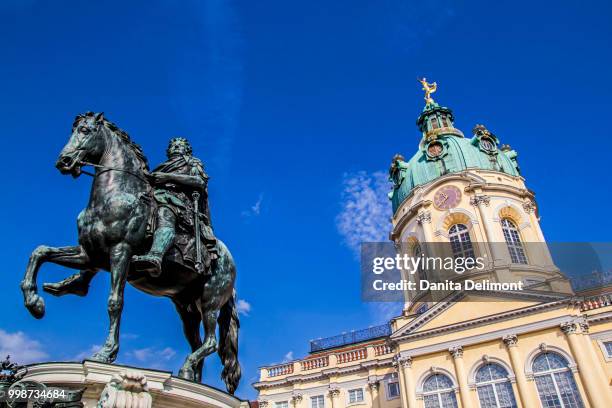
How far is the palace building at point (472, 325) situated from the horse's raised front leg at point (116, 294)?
98.6ft

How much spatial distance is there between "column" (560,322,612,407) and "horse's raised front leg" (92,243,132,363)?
30.3 meters

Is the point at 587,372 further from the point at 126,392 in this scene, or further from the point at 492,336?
the point at 126,392

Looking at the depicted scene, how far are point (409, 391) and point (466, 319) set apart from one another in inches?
235

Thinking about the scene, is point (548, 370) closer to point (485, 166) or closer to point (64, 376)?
point (485, 166)

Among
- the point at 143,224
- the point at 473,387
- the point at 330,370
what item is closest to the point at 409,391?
the point at 473,387

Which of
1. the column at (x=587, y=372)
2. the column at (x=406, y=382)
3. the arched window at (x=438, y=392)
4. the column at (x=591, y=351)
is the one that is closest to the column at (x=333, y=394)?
the column at (x=406, y=382)

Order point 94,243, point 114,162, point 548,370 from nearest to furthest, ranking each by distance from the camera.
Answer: point 94,243, point 114,162, point 548,370

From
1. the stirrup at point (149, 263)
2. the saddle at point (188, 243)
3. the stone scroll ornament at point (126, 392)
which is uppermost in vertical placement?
the saddle at point (188, 243)

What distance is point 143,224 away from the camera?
586 cm

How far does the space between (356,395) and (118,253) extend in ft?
115

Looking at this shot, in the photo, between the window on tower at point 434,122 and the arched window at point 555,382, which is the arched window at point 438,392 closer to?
the arched window at point 555,382

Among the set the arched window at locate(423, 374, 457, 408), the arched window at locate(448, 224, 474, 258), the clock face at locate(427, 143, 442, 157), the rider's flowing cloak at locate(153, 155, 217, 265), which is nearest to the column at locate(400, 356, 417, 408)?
the arched window at locate(423, 374, 457, 408)

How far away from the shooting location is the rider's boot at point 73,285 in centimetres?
584

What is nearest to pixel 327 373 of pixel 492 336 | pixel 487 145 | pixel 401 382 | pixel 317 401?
pixel 317 401
